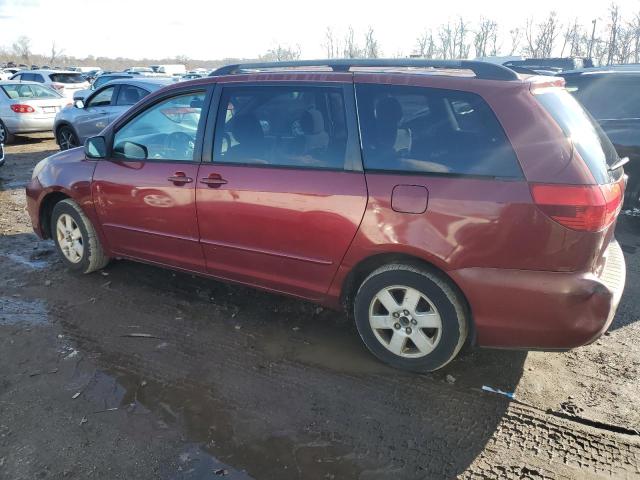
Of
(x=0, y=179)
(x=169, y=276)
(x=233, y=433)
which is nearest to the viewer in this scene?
(x=233, y=433)

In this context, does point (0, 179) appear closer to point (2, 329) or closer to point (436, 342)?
point (2, 329)

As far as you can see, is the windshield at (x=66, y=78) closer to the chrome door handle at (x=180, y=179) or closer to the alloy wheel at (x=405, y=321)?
the chrome door handle at (x=180, y=179)

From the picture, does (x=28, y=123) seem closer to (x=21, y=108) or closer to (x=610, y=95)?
(x=21, y=108)

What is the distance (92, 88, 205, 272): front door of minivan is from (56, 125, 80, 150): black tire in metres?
7.19

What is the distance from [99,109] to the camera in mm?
10016

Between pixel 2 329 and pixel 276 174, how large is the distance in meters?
2.36

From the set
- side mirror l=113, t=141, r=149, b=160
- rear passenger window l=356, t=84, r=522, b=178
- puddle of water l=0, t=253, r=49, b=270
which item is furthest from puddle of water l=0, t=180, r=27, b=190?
rear passenger window l=356, t=84, r=522, b=178

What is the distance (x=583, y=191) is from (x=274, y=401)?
6.56 ft

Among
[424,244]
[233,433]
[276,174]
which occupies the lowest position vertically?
[233,433]

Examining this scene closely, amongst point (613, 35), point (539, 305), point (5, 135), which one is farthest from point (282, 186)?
point (613, 35)

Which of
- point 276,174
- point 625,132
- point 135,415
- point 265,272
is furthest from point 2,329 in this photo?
point 625,132

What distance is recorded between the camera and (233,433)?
2.60 m

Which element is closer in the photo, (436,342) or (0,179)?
(436,342)

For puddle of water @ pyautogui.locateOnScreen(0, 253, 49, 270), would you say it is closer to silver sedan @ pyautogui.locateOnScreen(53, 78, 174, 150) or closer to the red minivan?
the red minivan
